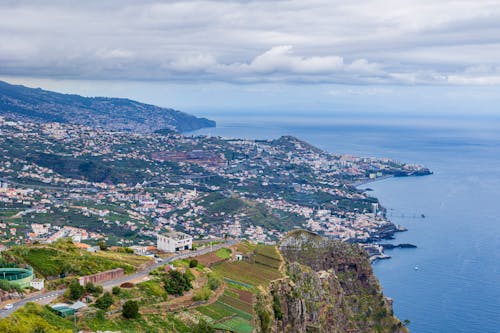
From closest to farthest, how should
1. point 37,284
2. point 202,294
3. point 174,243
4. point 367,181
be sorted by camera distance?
point 37,284 → point 202,294 → point 174,243 → point 367,181

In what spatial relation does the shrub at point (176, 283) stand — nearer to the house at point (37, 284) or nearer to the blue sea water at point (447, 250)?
the house at point (37, 284)

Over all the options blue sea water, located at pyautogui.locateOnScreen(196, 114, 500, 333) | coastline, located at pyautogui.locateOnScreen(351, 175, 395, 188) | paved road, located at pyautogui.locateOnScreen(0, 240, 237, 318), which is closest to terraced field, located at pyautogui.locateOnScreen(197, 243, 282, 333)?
paved road, located at pyautogui.locateOnScreen(0, 240, 237, 318)

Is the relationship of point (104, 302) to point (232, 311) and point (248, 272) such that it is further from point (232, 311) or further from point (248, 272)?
point (248, 272)

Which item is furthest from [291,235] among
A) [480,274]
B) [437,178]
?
[437,178]

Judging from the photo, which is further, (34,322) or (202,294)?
(202,294)

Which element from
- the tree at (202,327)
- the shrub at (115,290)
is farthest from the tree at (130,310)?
the tree at (202,327)

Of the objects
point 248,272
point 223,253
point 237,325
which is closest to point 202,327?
point 237,325

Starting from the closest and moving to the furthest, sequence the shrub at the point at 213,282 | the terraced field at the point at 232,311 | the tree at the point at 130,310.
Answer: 1. the tree at the point at 130,310
2. the terraced field at the point at 232,311
3. the shrub at the point at 213,282

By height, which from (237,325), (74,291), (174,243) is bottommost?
(237,325)
